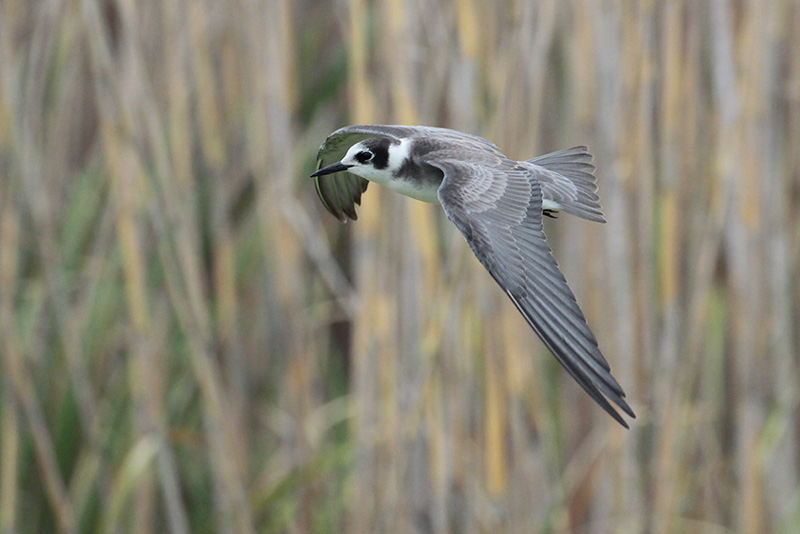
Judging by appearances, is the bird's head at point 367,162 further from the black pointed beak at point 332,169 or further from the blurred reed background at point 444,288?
the blurred reed background at point 444,288

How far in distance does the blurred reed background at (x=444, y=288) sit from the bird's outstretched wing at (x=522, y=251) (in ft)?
1.00

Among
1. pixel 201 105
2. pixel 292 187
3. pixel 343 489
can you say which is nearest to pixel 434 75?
pixel 292 187

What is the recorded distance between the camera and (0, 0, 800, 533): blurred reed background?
1483 mm

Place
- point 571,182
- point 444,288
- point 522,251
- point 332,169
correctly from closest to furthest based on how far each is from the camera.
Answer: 1. point 522,251
2. point 332,169
3. point 571,182
4. point 444,288

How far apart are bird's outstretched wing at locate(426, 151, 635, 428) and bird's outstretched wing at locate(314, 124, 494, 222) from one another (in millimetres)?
81

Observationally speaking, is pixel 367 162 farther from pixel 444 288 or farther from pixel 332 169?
pixel 444 288

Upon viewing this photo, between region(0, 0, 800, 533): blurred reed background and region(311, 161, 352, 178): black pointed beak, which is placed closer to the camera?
region(311, 161, 352, 178): black pointed beak

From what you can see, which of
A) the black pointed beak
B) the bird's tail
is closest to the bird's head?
the black pointed beak

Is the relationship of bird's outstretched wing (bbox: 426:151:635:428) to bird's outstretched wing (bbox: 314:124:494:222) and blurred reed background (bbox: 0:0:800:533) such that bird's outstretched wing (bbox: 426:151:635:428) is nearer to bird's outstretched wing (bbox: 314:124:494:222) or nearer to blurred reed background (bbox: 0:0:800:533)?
bird's outstretched wing (bbox: 314:124:494:222)

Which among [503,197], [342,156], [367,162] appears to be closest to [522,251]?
[503,197]

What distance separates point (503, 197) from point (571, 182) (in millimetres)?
225

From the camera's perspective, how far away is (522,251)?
972mm

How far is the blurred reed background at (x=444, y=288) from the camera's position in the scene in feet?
4.87

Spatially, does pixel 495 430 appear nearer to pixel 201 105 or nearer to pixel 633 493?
pixel 633 493
